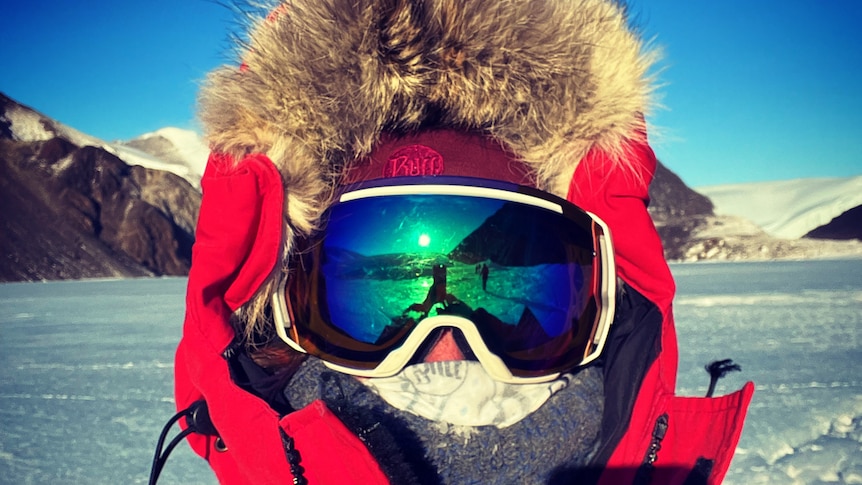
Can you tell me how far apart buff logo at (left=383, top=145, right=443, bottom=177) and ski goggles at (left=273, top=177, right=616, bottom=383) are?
33 mm

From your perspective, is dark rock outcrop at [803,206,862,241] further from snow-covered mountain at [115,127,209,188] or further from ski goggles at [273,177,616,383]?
snow-covered mountain at [115,127,209,188]

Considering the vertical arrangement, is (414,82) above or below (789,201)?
below

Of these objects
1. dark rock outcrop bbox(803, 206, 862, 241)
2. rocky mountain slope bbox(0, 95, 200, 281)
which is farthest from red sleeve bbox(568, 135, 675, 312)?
rocky mountain slope bbox(0, 95, 200, 281)

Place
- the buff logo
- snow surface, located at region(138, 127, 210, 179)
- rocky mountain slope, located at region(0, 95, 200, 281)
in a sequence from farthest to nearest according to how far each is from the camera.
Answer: snow surface, located at region(138, 127, 210, 179), rocky mountain slope, located at region(0, 95, 200, 281), the buff logo

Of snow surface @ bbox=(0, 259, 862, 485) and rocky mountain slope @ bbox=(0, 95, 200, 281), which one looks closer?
snow surface @ bbox=(0, 259, 862, 485)

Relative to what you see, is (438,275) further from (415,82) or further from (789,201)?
(789,201)

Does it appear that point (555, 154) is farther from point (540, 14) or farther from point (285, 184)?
point (285, 184)

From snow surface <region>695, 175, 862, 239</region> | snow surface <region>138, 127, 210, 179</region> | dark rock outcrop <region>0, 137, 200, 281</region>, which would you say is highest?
snow surface <region>138, 127, 210, 179</region>

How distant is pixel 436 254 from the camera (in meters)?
0.95

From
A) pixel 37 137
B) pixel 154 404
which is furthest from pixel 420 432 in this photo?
pixel 37 137

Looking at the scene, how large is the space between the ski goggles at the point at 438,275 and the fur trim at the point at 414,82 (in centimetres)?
8

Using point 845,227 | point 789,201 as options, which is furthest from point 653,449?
point 789,201

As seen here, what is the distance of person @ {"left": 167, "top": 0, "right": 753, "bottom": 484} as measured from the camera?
0.87m

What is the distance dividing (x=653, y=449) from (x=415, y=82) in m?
0.70
